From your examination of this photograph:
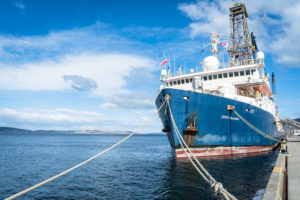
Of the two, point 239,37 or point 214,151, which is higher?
point 239,37

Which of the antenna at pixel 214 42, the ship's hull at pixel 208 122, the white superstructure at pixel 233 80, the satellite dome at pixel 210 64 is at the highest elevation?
the antenna at pixel 214 42

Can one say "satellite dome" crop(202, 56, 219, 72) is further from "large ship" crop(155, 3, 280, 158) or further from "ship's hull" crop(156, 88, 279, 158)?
"ship's hull" crop(156, 88, 279, 158)

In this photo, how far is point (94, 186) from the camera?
451 inches

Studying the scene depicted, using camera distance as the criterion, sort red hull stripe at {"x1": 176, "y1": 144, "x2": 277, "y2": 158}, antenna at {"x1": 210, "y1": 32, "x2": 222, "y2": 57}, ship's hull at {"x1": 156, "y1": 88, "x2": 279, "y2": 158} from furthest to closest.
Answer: antenna at {"x1": 210, "y1": 32, "x2": 222, "y2": 57}
red hull stripe at {"x1": 176, "y1": 144, "x2": 277, "y2": 158}
ship's hull at {"x1": 156, "y1": 88, "x2": 279, "y2": 158}

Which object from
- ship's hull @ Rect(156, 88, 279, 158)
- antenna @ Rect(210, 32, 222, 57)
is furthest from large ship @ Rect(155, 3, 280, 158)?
antenna @ Rect(210, 32, 222, 57)

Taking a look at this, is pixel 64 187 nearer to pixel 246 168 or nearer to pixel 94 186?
pixel 94 186

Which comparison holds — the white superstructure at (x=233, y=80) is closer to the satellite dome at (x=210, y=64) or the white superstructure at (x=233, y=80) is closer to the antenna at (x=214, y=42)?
the satellite dome at (x=210, y=64)

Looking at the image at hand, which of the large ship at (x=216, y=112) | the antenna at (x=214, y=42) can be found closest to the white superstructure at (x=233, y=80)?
the large ship at (x=216, y=112)

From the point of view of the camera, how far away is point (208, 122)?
16188 mm

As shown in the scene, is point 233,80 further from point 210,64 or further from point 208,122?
point 208,122

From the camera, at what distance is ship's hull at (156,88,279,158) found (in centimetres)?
1565

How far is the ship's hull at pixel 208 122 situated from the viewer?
1565cm

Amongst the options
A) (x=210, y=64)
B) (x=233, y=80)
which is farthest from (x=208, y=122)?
(x=210, y=64)

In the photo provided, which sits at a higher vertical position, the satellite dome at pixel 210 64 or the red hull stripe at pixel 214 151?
the satellite dome at pixel 210 64
